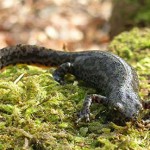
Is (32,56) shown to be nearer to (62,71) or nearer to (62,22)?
(62,71)

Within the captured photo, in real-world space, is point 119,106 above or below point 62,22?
below

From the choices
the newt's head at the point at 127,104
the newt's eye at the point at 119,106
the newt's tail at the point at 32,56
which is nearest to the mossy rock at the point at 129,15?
the newt's tail at the point at 32,56

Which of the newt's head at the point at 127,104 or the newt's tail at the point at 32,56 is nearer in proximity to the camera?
the newt's head at the point at 127,104

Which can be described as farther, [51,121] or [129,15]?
[129,15]

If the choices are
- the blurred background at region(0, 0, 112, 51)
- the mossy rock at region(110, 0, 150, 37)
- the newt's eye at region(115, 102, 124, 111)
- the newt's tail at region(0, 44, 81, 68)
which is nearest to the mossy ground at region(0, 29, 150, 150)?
the newt's eye at region(115, 102, 124, 111)

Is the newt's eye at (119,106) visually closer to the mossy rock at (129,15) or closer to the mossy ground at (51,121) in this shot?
the mossy ground at (51,121)

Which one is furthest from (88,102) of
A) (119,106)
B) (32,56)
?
(32,56)

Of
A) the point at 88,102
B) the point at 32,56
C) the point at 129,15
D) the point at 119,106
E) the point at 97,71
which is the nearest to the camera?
the point at 119,106
